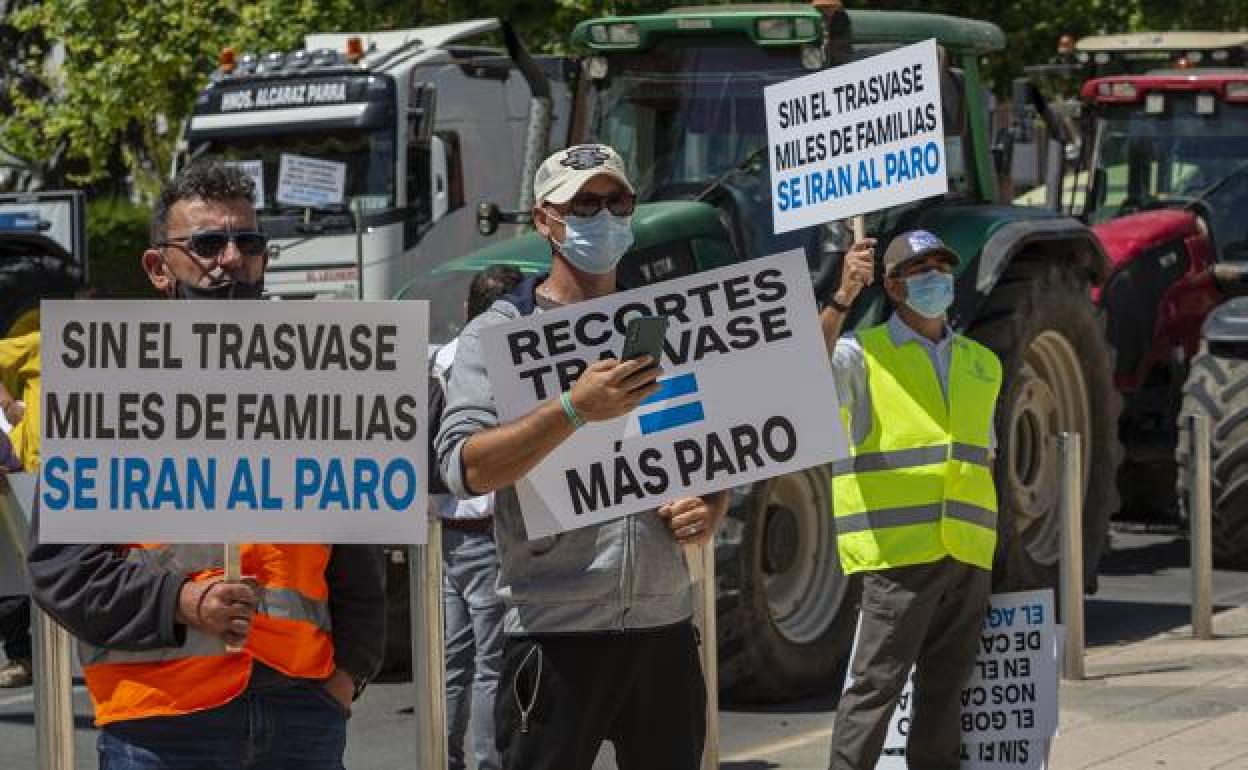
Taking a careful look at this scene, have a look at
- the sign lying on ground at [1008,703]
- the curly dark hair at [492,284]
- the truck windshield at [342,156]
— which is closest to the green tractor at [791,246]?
the curly dark hair at [492,284]

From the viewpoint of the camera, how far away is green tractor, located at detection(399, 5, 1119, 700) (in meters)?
10.4

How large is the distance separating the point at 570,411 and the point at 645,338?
198 mm

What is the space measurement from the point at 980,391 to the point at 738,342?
8.46 feet

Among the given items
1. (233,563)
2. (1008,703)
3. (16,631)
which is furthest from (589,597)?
(16,631)

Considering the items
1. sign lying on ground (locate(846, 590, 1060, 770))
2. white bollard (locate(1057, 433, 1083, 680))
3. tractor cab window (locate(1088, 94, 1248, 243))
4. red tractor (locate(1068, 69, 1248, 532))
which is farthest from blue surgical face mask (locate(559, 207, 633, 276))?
tractor cab window (locate(1088, 94, 1248, 243))

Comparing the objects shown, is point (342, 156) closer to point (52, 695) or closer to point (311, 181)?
point (311, 181)

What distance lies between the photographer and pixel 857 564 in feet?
24.7

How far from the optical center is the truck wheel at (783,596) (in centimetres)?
1009

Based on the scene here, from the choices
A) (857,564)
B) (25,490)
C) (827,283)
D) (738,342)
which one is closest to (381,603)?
(738,342)

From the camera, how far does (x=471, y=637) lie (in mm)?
8383

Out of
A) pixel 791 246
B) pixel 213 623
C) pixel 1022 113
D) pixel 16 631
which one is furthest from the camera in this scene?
pixel 1022 113

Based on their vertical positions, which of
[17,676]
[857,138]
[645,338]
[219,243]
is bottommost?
[17,676]

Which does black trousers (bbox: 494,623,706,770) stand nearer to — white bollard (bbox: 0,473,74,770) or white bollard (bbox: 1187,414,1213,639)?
white bollard (bbox: 0,473,74,770)

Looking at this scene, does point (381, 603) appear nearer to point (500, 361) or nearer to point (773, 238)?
point (500, 361)
